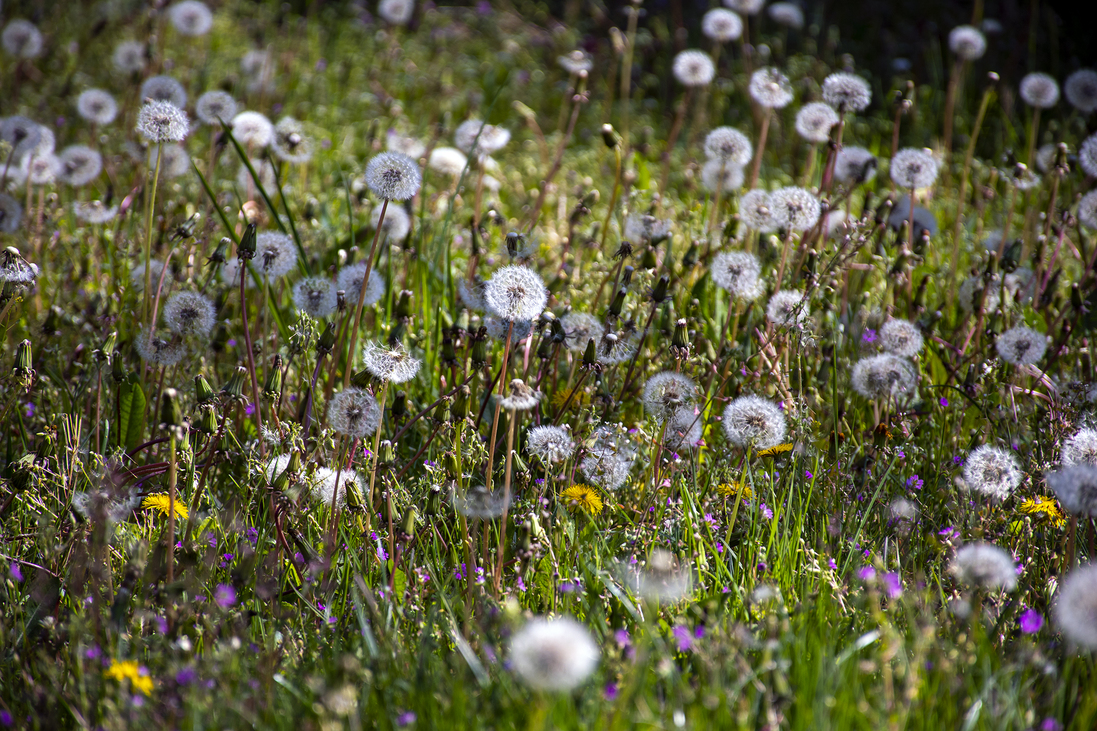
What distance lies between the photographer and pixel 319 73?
5.70m

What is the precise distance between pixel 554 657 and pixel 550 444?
901 mm

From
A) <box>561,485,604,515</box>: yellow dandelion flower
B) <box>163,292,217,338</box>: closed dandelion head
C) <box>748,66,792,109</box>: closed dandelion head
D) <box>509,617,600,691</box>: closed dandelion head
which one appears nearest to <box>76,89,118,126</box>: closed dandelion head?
<box>163,292,217,338</box>: closed dandelion head

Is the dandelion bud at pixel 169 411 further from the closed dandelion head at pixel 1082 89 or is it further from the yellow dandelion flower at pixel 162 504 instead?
the closed dandelion head at pixel 1082 89

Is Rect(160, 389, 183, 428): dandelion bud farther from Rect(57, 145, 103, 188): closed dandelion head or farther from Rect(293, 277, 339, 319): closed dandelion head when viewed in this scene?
Rect(57, 145, 103, 188): closed dandelion head

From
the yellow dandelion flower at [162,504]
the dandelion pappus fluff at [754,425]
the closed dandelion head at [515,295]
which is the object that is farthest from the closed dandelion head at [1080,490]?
the yellow dandelion flower at [162,504]

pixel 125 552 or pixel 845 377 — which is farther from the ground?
pixel 845 377

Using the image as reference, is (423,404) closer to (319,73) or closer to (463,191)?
(463,191)

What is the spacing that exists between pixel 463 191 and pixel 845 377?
223cm

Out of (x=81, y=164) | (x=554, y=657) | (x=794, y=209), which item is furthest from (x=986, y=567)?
(x=81, y=164)

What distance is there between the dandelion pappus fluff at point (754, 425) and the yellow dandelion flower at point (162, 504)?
4.05 ft

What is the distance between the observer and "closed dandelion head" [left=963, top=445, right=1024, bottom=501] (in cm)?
185

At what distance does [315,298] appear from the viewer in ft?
7.50

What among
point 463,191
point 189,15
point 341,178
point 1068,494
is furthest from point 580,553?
point 189,15

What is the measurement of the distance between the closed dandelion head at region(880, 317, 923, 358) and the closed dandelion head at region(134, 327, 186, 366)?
1.86 meters
